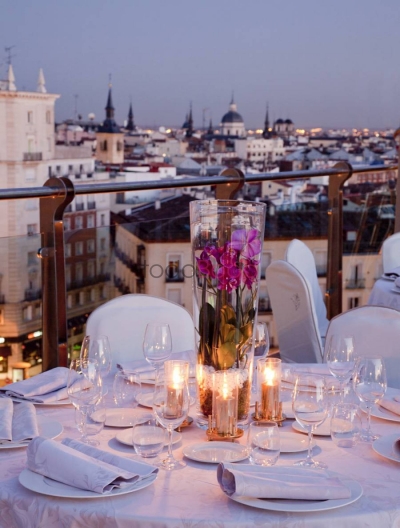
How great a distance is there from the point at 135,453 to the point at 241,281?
0.37 m

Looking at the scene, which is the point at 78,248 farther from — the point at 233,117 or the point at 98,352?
the point at 233,117

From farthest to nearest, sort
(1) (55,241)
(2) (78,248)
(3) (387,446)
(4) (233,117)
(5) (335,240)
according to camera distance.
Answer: (4) (233,117), (5) (335,240), (2) (78,248), (1) (55,241), (3) (387,446)

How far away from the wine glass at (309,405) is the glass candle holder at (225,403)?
0.42 feet

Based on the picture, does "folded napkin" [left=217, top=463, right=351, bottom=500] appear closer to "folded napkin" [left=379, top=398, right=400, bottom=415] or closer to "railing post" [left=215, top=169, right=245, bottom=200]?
"folded napkin" [left=379, top=398, right=400, bottom=415]

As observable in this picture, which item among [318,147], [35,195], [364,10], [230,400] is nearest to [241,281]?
[230,400]

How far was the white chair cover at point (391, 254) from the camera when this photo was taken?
3695 millimetres

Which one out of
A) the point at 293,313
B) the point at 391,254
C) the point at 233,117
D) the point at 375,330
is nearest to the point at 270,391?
the point at 375,330

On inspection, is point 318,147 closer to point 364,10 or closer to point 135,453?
point 364,10

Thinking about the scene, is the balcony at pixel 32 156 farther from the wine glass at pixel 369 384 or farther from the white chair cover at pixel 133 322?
the wine glass at pixel 369 384

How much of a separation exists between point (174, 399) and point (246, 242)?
0.33 meters

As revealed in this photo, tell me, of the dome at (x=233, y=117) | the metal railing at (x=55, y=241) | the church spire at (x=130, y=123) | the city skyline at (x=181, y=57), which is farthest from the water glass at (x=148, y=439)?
the dome at (x=233, y=117)

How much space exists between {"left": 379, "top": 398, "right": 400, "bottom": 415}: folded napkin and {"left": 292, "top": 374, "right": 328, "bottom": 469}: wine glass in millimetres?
290

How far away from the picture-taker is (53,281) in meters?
2.85

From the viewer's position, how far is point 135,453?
4.44ft
